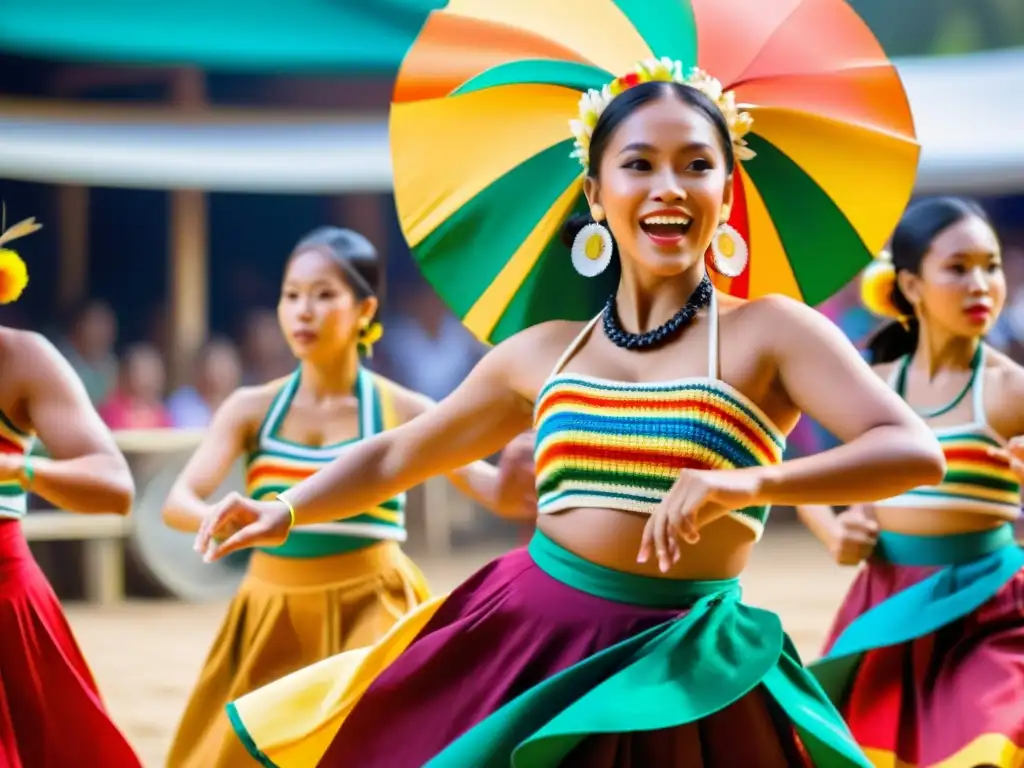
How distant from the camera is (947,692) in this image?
2.82 metres

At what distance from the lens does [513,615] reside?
1906 millimetres

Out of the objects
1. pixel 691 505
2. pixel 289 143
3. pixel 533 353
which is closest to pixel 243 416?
pixel 533 353

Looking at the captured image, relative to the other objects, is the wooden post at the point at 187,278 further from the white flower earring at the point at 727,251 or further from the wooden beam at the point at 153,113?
the white flower earring at the point at 727,251

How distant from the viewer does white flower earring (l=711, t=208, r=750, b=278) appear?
1991 millimetres

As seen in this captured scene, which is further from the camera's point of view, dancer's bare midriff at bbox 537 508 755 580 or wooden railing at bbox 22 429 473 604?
wooden railing at bbox 22 429 473 604

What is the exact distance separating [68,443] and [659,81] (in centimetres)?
117

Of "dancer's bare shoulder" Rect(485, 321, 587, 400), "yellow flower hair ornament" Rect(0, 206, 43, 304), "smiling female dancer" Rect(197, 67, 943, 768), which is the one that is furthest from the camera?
"yellow flower hair ornament" Rect(0, 206, 43, 304)

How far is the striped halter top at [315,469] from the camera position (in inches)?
127

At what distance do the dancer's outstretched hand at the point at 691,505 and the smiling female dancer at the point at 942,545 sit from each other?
123 centimetres

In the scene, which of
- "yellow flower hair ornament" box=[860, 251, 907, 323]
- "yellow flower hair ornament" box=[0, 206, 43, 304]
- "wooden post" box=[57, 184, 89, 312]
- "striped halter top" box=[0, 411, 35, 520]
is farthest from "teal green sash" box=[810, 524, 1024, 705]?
"wooden post" box=[57, 184, 89, 312]

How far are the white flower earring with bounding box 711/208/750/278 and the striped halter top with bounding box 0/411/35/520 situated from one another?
48.3 inches

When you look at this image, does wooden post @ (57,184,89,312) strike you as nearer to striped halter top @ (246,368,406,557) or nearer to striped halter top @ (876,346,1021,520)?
striped halter top @ (246,368,406,557)

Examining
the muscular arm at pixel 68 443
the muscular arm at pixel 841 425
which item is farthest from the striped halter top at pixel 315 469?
the muscular arm at pixel 841 425

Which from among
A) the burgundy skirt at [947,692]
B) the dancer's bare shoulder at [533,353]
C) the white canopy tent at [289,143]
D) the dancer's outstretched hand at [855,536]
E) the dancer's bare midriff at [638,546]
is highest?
the white canopy tent at [289,143]
